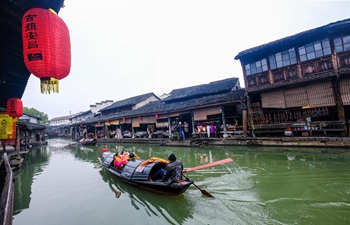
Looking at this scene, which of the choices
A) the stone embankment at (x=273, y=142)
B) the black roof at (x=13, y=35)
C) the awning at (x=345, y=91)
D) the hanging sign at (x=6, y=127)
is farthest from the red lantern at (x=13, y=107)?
the awning at (x=345, y=91)

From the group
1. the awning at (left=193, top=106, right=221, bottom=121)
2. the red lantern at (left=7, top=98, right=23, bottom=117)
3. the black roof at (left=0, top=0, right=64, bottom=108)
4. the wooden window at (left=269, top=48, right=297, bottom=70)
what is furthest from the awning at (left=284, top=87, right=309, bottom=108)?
the red lantern at (left=7, top=98, right=23, bottom=117)

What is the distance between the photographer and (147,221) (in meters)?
5.10

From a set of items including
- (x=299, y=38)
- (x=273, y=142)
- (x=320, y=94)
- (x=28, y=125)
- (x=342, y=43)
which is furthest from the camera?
(x=28, y=125)

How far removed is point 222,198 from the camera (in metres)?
5.83

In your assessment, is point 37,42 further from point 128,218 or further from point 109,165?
point 109,165

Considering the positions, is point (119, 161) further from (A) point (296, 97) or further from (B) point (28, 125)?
(B) point (28, 125)

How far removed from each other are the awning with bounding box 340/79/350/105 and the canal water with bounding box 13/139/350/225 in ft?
11.7

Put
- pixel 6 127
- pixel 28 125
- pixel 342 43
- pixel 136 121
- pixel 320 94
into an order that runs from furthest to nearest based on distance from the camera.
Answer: pixel 136 121
pixel 28 125
pixel 320 94
pixel 6 127
pixel 342 43

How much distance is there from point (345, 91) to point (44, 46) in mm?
14968

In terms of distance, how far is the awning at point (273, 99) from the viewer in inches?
535

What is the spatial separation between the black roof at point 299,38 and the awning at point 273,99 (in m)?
3.21

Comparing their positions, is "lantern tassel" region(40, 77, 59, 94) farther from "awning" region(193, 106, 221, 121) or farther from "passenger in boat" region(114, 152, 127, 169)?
"awning" region(193, 106, 221, 121)

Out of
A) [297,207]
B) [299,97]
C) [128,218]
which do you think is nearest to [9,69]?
[128,218]

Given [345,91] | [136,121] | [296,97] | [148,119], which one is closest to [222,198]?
[296,97]
